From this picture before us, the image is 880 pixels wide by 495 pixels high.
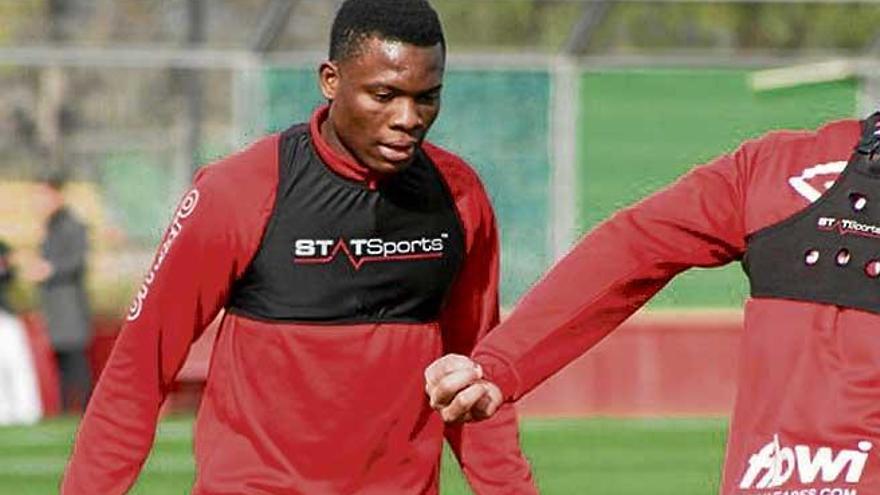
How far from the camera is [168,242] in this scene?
6.64 m

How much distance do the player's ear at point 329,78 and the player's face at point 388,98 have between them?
0.02 meters

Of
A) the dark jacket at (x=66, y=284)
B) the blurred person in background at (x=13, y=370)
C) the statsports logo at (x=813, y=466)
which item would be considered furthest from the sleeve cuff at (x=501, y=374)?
the blurred person in background at (x=13, y=370)

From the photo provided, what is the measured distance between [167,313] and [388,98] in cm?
77

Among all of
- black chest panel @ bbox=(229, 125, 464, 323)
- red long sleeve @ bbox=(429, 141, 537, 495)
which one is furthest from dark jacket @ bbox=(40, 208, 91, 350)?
black chest panel @ bbox=(229, 125, 464, 323)

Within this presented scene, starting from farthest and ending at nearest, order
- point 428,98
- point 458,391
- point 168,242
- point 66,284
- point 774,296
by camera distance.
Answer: point 66,284 < point 168,242 < point 428,98 < point 774,296 < point 458,391

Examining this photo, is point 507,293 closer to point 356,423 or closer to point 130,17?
point 130,17

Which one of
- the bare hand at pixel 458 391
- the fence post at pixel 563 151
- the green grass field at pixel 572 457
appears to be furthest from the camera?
the fence post at pixel 563 151

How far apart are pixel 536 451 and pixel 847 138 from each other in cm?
1308

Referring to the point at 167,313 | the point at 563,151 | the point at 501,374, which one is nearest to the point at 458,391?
the point at 501,374

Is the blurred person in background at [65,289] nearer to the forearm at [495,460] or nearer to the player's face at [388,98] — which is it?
the forearm at [495,460]

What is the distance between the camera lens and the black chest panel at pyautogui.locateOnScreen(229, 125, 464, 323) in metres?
6.77

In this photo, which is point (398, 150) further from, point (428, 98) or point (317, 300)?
point (317, 300)

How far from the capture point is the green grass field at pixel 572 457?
15.6m

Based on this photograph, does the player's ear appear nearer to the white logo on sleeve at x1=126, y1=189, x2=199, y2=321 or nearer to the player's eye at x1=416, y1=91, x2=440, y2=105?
the player's eye at x1=416, y1=91, x2=440, y2=105
